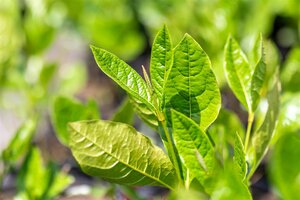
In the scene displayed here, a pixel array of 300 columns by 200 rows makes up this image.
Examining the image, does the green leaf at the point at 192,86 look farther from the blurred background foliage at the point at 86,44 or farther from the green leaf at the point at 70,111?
the green leaf at the point at 70,111

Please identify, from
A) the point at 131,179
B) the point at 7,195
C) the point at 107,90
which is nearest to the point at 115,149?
the point at 131,179

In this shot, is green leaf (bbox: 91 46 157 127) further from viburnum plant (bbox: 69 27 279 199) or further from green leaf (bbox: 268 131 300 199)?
green leaf (bbox: 268 131 300 199)

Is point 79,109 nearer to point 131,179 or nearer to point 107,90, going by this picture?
point 131,179

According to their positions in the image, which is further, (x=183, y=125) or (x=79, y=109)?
(x=79, y=109)

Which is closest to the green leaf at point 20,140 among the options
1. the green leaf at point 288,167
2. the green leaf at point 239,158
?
the green leaf at point 239,158

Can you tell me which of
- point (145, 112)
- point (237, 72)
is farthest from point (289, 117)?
point (145, 112)

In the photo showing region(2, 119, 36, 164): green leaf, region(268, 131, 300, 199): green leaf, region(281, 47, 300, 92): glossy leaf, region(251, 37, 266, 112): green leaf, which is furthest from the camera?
region(281, 47, 300, 92): glossy leaf

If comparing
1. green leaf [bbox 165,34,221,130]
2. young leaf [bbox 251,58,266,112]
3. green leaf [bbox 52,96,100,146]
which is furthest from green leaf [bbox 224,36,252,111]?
green leaf [bbox 52,96,100,146]
